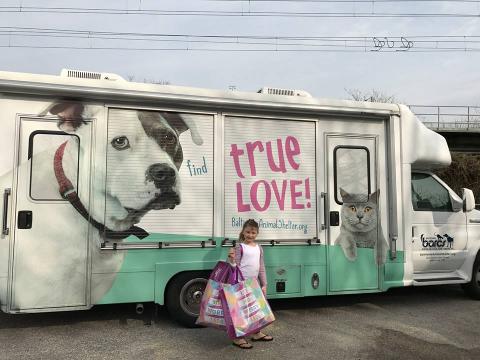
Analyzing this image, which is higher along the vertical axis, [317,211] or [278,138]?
[278,138]

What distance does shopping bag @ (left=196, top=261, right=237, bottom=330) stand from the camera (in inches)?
183

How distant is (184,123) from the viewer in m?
5.49

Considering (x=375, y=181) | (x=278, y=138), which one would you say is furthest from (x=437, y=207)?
(x=278, y=138)

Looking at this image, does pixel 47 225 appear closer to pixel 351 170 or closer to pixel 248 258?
pixel 248 258

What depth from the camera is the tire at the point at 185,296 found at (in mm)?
5348

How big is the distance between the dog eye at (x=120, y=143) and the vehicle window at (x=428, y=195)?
13.0ft

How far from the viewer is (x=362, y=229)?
6.04 metres

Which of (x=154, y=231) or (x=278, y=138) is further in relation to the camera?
(x=278, y=138)

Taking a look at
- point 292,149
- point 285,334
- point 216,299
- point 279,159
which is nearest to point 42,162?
point 216,299

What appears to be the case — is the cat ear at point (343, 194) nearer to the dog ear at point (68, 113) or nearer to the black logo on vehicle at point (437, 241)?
the black logo on vehicle at point (437, 241)

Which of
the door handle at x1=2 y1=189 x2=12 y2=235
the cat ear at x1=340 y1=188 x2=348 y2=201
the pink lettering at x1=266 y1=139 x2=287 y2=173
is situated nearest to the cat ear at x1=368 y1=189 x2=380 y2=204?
the cat ear at x1=340 y1=188 x2=348 y2=201

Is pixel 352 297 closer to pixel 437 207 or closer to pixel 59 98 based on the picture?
pixel 437 207

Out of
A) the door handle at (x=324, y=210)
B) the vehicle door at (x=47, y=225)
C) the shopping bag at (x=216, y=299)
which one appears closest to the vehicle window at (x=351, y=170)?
the door handle at (x=324, y=210)

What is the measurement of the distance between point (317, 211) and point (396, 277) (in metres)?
1.44
